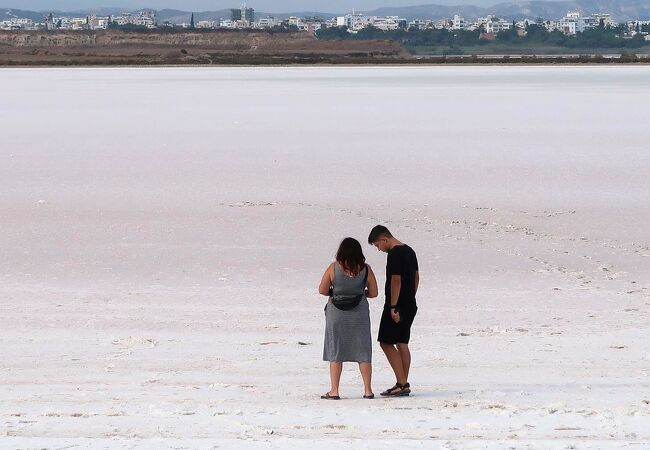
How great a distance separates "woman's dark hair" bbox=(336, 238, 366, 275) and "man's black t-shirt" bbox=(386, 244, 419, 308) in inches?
10.2

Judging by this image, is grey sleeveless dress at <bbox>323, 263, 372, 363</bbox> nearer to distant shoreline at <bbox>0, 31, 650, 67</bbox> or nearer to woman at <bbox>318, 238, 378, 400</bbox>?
woman at <bbox>318, 238, 378, 400</bbox>

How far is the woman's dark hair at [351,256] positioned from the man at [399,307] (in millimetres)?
185

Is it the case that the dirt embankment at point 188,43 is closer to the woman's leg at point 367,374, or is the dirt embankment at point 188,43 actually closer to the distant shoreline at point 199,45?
the distant shoreline at point 199,45

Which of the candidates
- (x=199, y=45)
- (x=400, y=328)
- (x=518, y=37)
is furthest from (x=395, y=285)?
(x=518, y=37)

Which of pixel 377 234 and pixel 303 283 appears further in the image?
pixel 303 283

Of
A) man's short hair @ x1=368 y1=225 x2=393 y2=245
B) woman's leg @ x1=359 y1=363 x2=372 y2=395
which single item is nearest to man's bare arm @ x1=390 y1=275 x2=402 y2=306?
man's short hair @ x1=368 y1=225 x2=393 y2=245

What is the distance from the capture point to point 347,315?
6.40 m

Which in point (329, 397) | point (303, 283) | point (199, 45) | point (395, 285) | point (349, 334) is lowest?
point (199, 45)

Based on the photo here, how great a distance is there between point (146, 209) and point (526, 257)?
5.13 m

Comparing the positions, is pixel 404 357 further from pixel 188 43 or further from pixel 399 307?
pixel 188 43

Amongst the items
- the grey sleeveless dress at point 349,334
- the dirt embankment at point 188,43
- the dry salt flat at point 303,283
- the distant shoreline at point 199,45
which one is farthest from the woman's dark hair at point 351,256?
the dirt embankment at point 188,43

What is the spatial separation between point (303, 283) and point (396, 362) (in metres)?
3.92

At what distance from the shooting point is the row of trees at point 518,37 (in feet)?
527

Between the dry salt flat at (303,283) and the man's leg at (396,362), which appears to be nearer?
the dry salt flat at (303,283)
